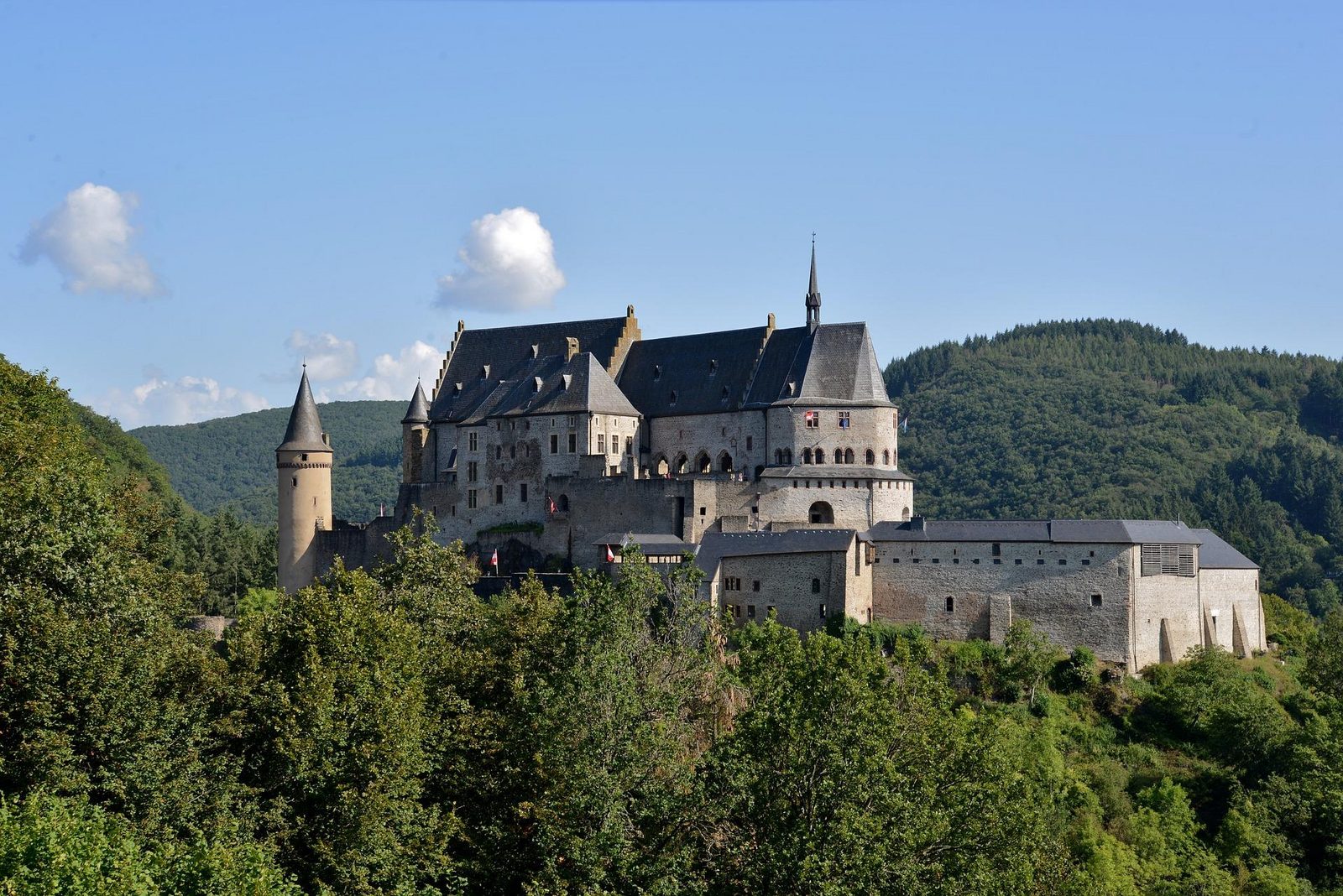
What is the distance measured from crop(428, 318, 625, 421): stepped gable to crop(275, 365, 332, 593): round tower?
6602 mm

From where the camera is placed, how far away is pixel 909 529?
200 ft

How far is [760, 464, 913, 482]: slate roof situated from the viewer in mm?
66062

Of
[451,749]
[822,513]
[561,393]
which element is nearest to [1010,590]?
[822,513]

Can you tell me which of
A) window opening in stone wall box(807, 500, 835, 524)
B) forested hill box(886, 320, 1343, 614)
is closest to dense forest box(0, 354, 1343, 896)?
window opening in stone wall box(807, 500, 835, 524)

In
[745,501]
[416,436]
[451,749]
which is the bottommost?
[451,749]

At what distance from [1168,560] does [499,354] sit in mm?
37944

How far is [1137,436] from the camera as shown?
14450cm

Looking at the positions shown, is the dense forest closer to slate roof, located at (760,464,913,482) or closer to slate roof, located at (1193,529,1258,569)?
slate roof, located at (1193,529,1258,569)

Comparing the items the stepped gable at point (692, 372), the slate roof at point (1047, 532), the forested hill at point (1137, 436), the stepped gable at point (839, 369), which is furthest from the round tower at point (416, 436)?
the forested hill at point (1137, 436)

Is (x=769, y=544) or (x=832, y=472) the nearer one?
(x=769, y=544)

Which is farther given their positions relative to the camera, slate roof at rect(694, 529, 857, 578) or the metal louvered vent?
the metal louvered vent

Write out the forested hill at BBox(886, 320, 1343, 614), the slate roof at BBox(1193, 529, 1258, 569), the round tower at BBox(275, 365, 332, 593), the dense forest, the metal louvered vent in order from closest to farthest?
the dense forest, the metal louvered vent, the slate roof at BBox(1193, 529, 1258, 569), the round tower at BBox(275, 365, 332, 593), the forested hill at BBox(886, 320, 1343, 614)

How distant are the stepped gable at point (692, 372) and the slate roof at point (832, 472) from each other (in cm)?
536

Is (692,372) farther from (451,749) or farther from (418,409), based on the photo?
(451,749)
